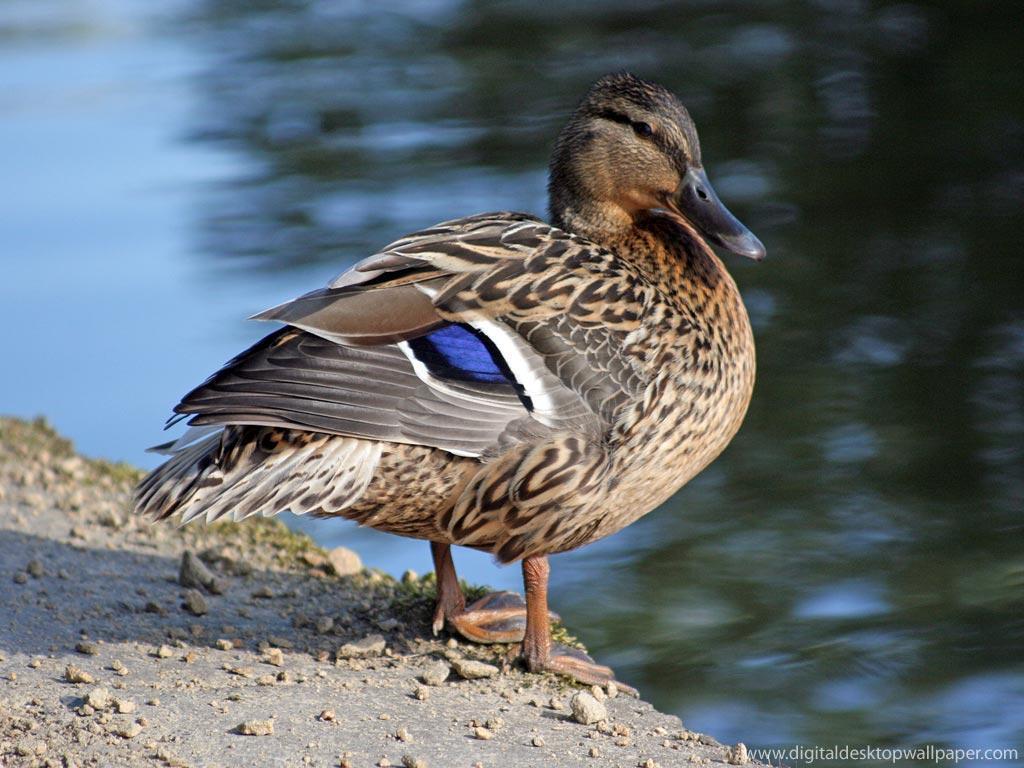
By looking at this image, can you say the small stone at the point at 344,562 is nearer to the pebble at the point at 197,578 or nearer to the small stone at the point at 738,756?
the pebble at the point at 197,578

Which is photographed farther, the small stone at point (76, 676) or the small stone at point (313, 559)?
the small stone at point (313, 559)

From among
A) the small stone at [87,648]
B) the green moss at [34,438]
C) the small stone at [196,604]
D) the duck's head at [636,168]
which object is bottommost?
the small stone at [87,648]

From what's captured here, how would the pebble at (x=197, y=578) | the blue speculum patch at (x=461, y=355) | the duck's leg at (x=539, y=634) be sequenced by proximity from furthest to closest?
the pebble at (x=197, y=578), the duck's leg at (x=539, y=634), the blue speculum patch at (x=461, y=355)

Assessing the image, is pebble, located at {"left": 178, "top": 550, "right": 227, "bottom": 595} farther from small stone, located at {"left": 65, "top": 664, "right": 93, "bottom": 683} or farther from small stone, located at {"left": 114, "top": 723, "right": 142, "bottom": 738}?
small stone, located at {"left": 114, "top": 723, "right": 142, "bottom": 738}

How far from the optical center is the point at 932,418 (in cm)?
684

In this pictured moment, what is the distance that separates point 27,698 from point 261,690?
2.06ft

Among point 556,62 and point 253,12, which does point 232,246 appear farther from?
point 253,12

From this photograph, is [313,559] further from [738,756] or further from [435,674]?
[738,756]

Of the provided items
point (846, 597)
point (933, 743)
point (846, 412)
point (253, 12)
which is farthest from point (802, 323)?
point (253, 12)

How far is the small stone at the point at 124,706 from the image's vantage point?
3998 mm

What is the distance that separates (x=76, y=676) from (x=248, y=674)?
482 mm

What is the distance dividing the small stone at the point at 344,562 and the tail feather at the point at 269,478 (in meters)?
1.26

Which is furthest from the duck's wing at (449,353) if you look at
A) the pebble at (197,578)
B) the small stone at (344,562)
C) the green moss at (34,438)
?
the green moss at (34,438)

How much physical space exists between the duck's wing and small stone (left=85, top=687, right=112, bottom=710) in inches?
30.0
